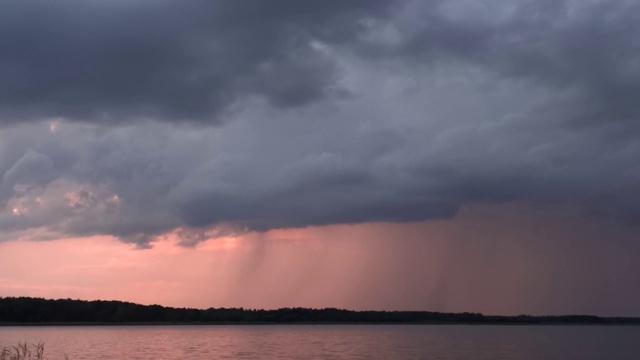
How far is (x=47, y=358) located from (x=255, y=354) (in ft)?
83.0

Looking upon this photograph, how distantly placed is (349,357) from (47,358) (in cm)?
3408

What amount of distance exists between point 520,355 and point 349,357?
24.3 metres

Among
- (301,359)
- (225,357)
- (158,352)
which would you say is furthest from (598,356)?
(158,352)

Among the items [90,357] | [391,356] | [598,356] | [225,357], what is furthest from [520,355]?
[90,357]

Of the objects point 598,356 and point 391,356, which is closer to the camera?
point 391,356

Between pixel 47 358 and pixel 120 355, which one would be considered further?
pixel 120 355

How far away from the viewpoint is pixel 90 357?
285 feet

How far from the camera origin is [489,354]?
3868 inches

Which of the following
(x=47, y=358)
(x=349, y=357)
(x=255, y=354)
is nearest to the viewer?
(x=47, y=358)

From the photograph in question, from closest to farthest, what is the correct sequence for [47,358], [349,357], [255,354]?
[47,358]
[349,357]
[255,354]

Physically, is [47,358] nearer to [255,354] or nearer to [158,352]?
[158,352]

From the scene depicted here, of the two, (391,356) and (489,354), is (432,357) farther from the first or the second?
(489,354)

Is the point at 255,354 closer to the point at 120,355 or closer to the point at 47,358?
the point at 120,355

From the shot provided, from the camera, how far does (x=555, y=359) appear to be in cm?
9069
